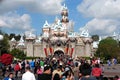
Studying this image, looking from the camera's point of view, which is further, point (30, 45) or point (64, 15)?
point (64, 15)

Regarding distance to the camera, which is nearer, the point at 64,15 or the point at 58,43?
the point at 58,43

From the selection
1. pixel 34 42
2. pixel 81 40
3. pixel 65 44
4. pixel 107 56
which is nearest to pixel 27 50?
pixel 34 42

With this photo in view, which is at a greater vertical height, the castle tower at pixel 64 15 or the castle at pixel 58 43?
the castle tower at pixel 64 15

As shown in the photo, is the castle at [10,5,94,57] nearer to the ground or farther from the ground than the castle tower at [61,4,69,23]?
nearer to the ground

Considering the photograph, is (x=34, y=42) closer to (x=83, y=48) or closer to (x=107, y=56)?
(x=83, y=48)

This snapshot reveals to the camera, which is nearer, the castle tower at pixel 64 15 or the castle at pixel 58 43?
the castle at pixel 58 43

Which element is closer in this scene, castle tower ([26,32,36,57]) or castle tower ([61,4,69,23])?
castle tower ([26,32,36,57])

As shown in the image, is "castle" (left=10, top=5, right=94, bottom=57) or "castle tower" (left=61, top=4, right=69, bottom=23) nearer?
"castle" (left=10, top=5, right=94, bottom=57)

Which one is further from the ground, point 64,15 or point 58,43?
point 64,15

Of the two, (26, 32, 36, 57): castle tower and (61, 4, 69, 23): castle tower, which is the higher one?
(61, 4, 69, 23): castle tower

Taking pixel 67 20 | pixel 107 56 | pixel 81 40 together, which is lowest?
pixel 107 56

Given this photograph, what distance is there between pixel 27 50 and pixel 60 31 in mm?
15048

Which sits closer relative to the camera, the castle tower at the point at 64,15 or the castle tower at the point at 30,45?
the castle tower at the point at 30,45

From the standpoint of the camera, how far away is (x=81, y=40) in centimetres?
14075
